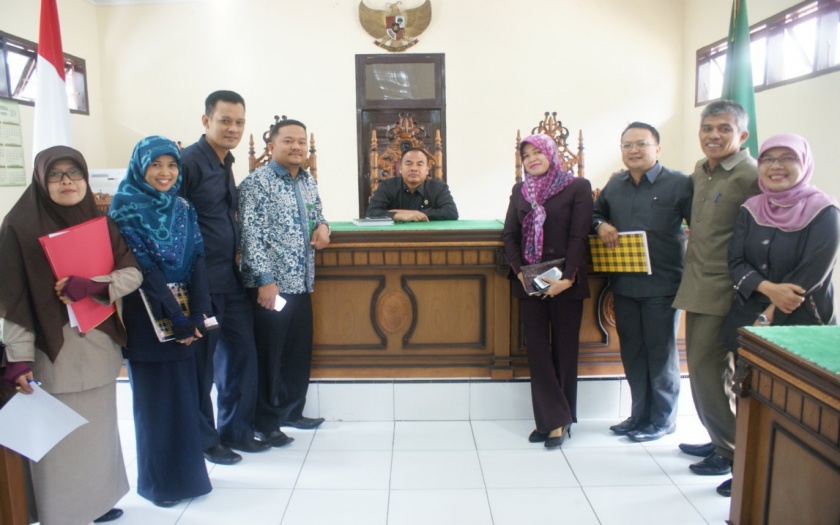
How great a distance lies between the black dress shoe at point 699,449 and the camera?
246cm

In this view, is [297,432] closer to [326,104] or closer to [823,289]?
[823,289]

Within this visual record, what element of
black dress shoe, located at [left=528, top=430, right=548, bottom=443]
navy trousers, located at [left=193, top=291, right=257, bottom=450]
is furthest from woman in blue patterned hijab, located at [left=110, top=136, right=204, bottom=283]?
black dress shoe, located at [left=528, top=430, right=548, bottom=443]

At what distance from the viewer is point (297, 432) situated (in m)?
2.79

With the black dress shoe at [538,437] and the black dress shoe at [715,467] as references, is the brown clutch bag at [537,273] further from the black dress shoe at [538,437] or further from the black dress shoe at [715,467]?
the black dress shoe at [715,467]

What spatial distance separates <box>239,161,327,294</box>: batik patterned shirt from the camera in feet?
7.88

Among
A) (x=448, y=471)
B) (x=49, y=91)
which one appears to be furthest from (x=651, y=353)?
(x=49, y=91)

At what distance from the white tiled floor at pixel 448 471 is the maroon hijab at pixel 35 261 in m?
0.81

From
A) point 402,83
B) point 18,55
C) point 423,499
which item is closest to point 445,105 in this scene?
point 402,83

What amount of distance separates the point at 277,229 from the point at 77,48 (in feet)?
18.5

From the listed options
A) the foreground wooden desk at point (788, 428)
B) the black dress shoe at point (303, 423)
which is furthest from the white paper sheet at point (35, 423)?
the foreground wooden desk at point (788, 428)

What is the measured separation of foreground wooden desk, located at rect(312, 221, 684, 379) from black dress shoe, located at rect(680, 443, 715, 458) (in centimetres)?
52

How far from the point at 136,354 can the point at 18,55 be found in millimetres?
5309

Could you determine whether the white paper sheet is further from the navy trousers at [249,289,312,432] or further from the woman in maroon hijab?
the navy trousers at [249,289,312,432]

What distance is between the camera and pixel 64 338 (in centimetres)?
177
